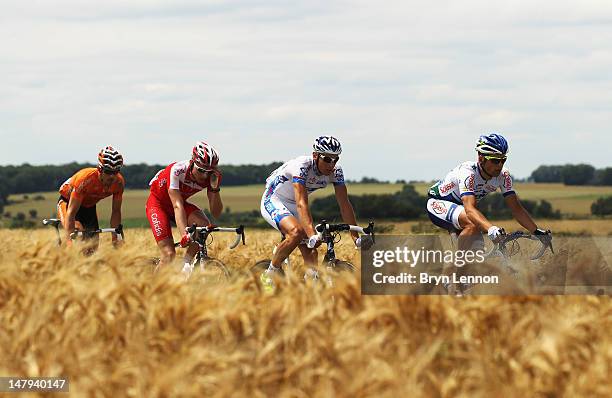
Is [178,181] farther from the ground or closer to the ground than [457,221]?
farther from the ground

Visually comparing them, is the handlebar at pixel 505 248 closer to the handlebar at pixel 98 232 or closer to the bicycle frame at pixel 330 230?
the bicycle frame at pixel 330 230

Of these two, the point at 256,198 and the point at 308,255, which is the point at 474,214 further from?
the point at 256,198

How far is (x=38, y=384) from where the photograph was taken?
690 cm

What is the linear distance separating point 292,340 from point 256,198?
89220 millimetres

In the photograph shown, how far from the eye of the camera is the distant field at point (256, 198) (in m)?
81.9

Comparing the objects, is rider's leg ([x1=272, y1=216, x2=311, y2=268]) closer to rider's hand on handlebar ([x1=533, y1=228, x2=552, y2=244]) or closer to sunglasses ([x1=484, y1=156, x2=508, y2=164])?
sunglasses ([x1=484, y1=156, x2=508, y2=164])

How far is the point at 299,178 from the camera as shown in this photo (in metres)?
13.4

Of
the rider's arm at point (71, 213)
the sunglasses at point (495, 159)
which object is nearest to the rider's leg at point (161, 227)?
the rider's arm at point (71, 213)

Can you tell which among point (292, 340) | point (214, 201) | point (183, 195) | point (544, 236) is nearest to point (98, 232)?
point (183, 195)

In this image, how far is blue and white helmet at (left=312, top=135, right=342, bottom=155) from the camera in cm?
1300

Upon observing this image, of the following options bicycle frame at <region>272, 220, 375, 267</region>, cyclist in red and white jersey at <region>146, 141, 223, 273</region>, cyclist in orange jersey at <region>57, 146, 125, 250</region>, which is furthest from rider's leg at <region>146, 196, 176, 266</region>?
bicycle frame at <region>272, 220, 375, 267</region>

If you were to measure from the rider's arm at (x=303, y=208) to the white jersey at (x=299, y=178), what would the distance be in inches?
3.9

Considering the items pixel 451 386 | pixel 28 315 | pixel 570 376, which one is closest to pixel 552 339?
pixel 570 376

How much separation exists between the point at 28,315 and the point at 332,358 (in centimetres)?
277
